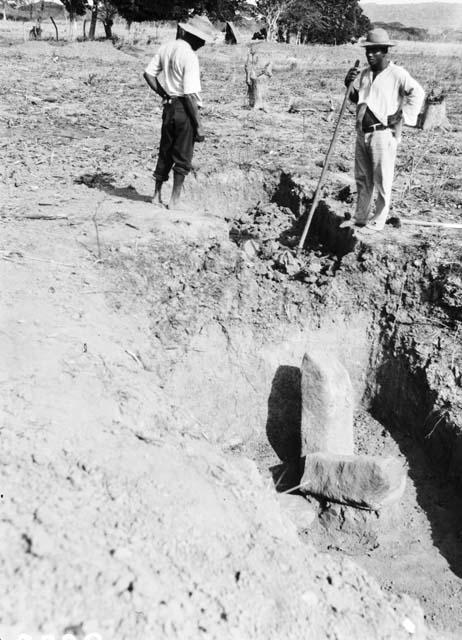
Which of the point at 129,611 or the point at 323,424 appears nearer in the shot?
the point at 129,611

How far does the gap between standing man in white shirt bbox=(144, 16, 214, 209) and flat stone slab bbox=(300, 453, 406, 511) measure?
3.01 m

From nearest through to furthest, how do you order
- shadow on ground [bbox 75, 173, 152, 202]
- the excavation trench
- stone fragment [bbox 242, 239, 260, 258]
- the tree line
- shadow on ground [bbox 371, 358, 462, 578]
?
shadow on ground [bbox 371, 358, 462, 578]
the excavation trench
stone fragment [bbox 242, 239, 260, 258]
shadow on ground [bbox 75, 173, 152, 202]
the tree line

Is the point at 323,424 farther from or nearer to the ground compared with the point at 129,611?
nearer to the ground

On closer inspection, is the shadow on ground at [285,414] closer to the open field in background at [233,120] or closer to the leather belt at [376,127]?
the leather belt at [376,127]

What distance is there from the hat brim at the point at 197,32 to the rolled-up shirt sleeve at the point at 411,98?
1591 mm

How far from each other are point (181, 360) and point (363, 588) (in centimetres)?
213

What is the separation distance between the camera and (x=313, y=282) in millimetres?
4738

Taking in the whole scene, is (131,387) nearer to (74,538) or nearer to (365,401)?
(74,538)

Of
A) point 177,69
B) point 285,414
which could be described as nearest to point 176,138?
point 177,69

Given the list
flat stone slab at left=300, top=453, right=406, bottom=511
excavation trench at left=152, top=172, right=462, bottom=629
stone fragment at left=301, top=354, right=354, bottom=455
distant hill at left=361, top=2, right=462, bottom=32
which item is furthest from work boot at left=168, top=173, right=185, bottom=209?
distant hill at left=361, top=2, right=462, bottom=32

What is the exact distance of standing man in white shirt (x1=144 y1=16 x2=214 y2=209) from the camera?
4.89m

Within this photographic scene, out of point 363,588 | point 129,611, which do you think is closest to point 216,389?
point 363,588

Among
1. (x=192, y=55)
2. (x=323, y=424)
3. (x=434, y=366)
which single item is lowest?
(x=323, y=424)

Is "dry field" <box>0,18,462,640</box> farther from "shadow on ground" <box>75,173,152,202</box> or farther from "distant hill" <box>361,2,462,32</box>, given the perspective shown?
"distant hill" <box>361,2,462,32</box>
